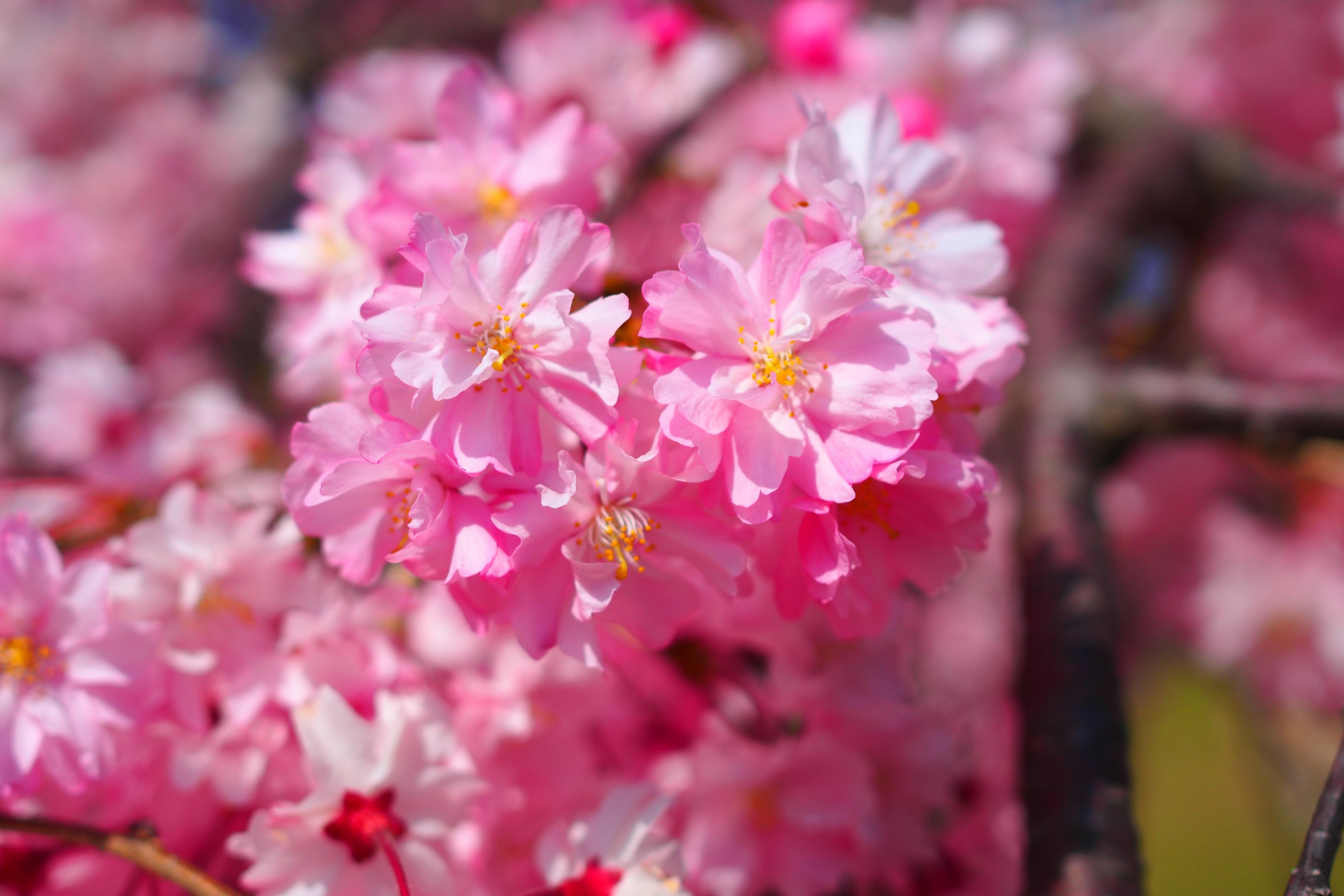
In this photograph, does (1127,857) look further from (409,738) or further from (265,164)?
(265,164)

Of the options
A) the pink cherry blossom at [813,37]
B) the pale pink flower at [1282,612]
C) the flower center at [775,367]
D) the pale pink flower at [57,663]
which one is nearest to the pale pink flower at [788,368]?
the flower center at [775,367]

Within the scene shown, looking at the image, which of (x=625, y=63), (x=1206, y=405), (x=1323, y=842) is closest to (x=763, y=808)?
(x=1323, y=842)

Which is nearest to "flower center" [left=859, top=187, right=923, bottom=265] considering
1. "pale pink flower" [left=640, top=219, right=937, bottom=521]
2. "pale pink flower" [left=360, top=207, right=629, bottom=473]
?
"pale pink flower" [left=640, top=219, right=937, bottom=521]

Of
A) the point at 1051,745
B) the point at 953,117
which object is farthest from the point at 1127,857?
the point at 953,117

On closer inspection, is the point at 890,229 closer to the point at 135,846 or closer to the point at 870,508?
the point at 870,508

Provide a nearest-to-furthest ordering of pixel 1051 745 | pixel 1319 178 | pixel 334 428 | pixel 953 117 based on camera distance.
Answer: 1. pixel 334 428
2. pixel 1051 745
3. pixel 953 117
4. pixel 1319 178

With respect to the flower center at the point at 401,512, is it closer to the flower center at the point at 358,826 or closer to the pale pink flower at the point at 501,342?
the pale pink flower at the point at 501,342
